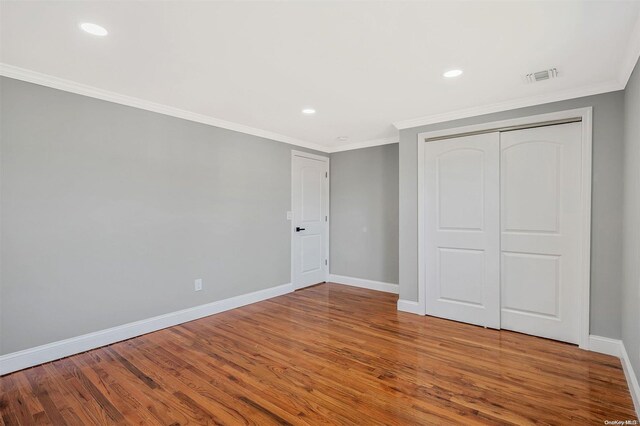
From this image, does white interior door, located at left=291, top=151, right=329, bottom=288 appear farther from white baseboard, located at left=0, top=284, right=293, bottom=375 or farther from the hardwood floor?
the hardwood floor

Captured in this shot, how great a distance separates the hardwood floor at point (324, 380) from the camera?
195 cm

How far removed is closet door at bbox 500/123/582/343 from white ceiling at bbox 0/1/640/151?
0.47 m

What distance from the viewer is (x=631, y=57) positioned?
7.12ft

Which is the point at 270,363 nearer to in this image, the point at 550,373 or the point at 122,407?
the point at 122,407

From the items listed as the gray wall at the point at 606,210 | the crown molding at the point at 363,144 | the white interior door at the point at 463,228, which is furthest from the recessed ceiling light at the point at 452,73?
the crown molding at the point at 363,144

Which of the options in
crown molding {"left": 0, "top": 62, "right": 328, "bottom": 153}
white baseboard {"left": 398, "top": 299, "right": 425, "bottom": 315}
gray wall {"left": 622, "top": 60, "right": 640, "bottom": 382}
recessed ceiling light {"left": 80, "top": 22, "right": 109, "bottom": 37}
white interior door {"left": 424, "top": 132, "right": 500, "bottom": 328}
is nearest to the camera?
recessed ceiling light {"left": 80, "top": 22, "right": 109, "bottom": 37}

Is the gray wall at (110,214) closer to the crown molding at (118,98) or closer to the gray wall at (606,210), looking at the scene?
the crown molding at (118,98)

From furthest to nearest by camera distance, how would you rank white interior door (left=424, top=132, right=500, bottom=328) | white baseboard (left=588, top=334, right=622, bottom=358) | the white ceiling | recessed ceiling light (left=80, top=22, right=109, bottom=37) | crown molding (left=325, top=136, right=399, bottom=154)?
crown molding (left=325, top=136, right=399, bottom=154), white interior door (left=424, top=132, right=500, bottom=328), white baseboard (left=588, top=334, right=622, bottom=358), recessed ceiling light (left=80, top=22, right=109, bottom=37), the white ceiling

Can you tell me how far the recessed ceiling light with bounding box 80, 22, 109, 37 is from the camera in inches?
74.7

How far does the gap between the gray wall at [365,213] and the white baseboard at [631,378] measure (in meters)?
2.67

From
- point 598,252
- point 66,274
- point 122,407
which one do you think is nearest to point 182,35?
point 66,274

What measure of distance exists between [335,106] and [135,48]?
6.23ft

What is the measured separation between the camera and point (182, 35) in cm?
199

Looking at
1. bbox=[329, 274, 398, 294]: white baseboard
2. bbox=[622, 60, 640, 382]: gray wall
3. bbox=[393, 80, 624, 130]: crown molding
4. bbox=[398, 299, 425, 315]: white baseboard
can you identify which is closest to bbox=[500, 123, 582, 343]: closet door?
bbox=[393, 80, 624, 130]: crown molding
